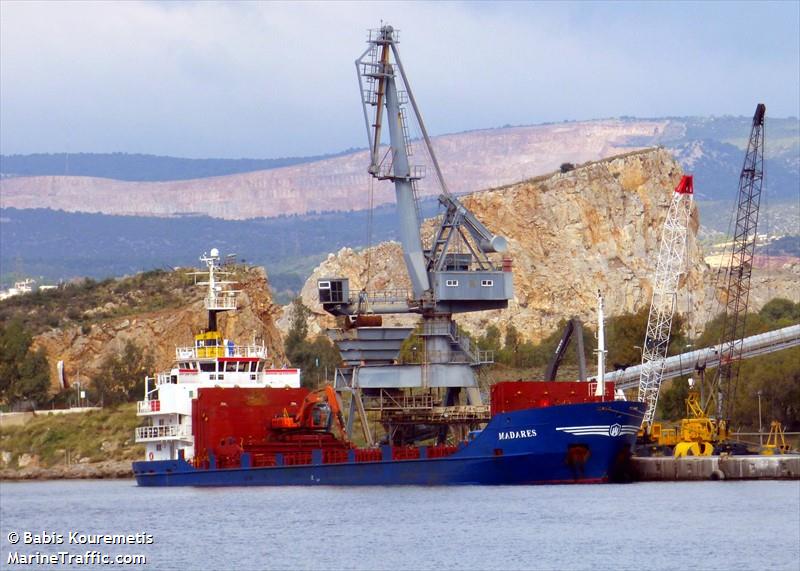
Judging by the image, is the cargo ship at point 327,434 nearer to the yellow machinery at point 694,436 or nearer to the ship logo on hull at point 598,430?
the ship logo on hull at point 598,430

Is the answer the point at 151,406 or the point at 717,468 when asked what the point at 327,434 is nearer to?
the point at 151,406

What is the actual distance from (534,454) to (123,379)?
58.1 m

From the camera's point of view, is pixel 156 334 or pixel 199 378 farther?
pixel 156 334

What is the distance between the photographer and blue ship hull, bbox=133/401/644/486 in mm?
73562

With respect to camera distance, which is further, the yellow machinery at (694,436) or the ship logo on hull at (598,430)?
the yellow machinery at (694,436)

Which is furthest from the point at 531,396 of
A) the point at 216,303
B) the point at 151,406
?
the point at 151,406

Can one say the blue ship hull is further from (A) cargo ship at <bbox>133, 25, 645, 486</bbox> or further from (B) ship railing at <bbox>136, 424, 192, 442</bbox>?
(B) ship railing at <bbox>136, 424, 192, 442</bbox>

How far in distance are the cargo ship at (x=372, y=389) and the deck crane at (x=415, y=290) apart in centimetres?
7

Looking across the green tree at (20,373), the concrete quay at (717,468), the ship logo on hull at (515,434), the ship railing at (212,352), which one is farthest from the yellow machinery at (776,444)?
the green tree at (20,373)

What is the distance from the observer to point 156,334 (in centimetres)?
13650

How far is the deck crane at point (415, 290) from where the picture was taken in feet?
273

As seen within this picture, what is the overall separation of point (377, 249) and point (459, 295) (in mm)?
105092

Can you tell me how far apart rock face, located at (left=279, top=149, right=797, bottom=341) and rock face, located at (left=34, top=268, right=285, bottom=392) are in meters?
38.0

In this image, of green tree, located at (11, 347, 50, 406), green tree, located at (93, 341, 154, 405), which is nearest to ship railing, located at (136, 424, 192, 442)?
green tree, located at (93, 341, 154, 405)
